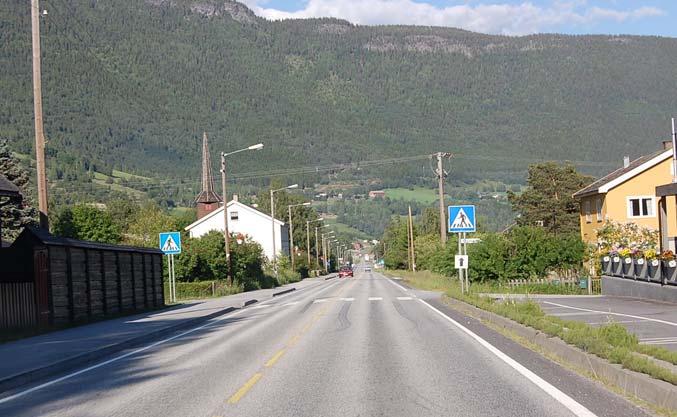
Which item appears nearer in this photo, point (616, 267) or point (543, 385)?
point (543, 385)

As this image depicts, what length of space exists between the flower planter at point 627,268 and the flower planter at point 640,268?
0.31 meters

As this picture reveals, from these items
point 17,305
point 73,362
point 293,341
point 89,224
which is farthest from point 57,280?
point 89,224

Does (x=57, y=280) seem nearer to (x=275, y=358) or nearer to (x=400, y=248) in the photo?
(x=275, y=358)

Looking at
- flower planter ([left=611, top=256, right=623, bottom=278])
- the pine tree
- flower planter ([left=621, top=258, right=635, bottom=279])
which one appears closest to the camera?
flower planter ([left=621, top=258, right=635, bottom=279])

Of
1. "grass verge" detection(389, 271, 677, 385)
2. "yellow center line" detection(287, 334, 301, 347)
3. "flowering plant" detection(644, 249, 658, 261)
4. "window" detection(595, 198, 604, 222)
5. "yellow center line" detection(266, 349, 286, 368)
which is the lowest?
"yellow center line" detection(287, 334, 301, 347)

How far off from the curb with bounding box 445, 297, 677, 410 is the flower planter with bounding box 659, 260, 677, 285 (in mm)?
10186

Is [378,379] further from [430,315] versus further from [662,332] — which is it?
[430,315]

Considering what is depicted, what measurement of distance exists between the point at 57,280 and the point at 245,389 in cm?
1415

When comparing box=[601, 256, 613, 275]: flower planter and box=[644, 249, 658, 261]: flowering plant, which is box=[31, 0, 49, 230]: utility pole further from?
box=[601, 256, 613, 275]: flower planter

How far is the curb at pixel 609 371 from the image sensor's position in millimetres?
9805

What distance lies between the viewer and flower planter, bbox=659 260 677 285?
2707 cm

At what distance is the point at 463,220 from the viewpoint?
101 feet

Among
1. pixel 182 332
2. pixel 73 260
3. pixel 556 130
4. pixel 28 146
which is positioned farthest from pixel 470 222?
pixel 556 130

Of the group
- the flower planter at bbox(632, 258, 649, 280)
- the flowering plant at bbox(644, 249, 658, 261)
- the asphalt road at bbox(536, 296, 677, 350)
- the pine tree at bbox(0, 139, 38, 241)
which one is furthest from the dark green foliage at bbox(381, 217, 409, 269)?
the asphalt road at bbox(536, 296, 677, 350)
